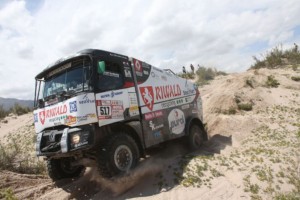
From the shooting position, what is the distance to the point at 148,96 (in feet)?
29.0

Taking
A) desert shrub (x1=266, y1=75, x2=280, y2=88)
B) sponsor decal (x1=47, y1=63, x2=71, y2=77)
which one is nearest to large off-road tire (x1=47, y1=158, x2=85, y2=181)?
sponsor decal (x1=47, y1=63, x2=71, y2=77)

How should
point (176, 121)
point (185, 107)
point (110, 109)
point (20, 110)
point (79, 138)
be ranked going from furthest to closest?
1. point (20, 110)
2. point (185, 107)
3. point (176, 121)
4. point (110, 109)
5. point (79, 138)

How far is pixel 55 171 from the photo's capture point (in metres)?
8.34

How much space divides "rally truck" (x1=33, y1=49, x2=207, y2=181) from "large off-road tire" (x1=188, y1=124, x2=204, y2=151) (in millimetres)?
1272

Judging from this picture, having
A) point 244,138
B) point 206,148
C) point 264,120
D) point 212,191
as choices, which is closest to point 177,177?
point 212,191

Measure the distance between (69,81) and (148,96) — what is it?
226 centimetres

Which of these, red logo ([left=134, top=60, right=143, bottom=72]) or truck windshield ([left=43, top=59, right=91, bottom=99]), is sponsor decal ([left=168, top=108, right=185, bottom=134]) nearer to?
red logo ([left=134, top=60, right=143, bottom=72])

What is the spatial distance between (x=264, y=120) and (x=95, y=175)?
837cm

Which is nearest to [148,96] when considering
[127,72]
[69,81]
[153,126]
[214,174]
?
[153,126]

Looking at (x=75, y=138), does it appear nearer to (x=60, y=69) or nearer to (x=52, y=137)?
(x=52, y=137)

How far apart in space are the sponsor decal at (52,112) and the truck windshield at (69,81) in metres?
0.37

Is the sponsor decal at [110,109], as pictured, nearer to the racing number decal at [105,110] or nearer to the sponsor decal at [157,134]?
the racing number decal at [105,110]

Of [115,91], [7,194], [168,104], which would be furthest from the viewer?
[168,104]

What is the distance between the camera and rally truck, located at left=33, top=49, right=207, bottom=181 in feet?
22.7
